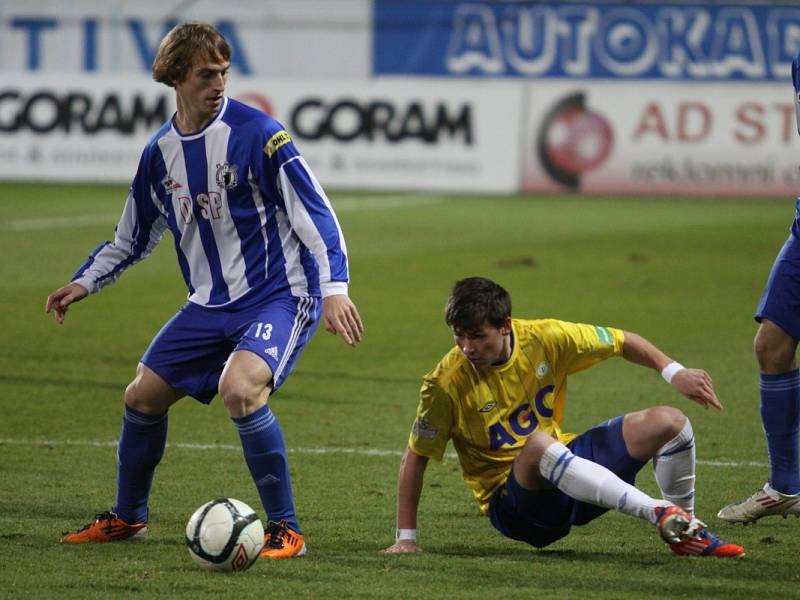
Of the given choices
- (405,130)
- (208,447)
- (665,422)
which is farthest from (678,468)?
(405,130)

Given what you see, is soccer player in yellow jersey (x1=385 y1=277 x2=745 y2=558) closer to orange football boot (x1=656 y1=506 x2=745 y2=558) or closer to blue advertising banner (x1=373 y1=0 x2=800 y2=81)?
orange football boot (x1=656 y1=506 x2=745 y2=558)

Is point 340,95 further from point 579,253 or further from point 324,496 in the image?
point 324,496

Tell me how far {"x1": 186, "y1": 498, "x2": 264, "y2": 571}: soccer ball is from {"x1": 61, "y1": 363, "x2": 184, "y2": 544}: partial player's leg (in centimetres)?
52

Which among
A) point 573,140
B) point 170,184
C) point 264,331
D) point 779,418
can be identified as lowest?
point 779,418

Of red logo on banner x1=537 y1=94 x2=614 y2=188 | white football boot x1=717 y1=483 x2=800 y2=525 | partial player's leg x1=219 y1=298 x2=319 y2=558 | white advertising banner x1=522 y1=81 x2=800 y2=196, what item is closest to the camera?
partial player's leg x1=219 y1=298 x2=319 y2=558

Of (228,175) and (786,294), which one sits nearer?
(228,175)

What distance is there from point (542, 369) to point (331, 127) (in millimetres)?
16465

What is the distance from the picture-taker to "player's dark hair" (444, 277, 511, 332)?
15.5 ft

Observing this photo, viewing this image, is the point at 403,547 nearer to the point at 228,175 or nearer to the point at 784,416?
the point at 228,175

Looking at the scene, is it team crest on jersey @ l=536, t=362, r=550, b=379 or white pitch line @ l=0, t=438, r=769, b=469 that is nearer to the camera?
team crest on jersey @ l=536, t=362, r=550, b=379

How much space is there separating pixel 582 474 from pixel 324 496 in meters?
1.58

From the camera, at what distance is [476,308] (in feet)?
15.5

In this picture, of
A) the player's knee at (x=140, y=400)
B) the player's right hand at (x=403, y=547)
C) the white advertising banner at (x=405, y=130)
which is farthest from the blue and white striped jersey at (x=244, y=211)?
the white advertising banner at (x=405, y=130)

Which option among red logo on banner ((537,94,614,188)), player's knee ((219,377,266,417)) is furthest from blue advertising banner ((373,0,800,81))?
player's knee ((219,377,266,417))
